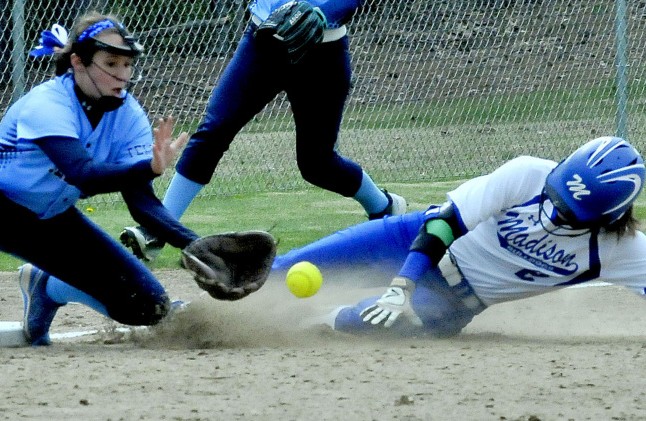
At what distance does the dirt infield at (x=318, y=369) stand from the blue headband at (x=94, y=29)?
1231 millimetres

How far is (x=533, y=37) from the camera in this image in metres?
13.4

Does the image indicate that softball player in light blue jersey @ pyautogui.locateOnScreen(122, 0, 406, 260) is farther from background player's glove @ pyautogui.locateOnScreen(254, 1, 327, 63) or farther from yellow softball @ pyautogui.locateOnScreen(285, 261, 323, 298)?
yellow softball @ pyautogui.locateOnScreen(285, 261, 323, 298)

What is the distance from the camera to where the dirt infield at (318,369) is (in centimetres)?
379

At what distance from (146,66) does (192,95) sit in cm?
61

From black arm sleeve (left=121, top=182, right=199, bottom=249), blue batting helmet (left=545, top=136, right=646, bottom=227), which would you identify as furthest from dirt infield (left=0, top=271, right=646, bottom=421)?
blue batting helmet (left=545, top=136, right=646, bottom=227)

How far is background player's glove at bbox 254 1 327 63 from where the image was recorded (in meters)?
6.45

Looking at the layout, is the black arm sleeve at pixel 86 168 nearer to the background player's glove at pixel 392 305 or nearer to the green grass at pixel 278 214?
the background player's glove at pixel 392 305

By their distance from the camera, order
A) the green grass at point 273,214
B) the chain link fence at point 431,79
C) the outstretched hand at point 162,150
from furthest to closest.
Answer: the chain link fence at point 431,79, the green grass at point 273,214, the outstretched hand at point 162,150

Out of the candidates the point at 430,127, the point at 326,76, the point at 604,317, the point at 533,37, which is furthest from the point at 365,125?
the point at 604,317

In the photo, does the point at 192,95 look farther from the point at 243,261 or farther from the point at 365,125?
the point at 243,261

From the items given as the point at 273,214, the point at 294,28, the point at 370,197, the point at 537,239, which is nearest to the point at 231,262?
the point at 537,239

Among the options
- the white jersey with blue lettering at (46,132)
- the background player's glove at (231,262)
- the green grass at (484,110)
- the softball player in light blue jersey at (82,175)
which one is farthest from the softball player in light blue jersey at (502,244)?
the green grass at (484,110)

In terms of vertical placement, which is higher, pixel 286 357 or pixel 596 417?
pixel 596 417

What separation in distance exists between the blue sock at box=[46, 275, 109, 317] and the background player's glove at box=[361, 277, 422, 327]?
116 centimetres
